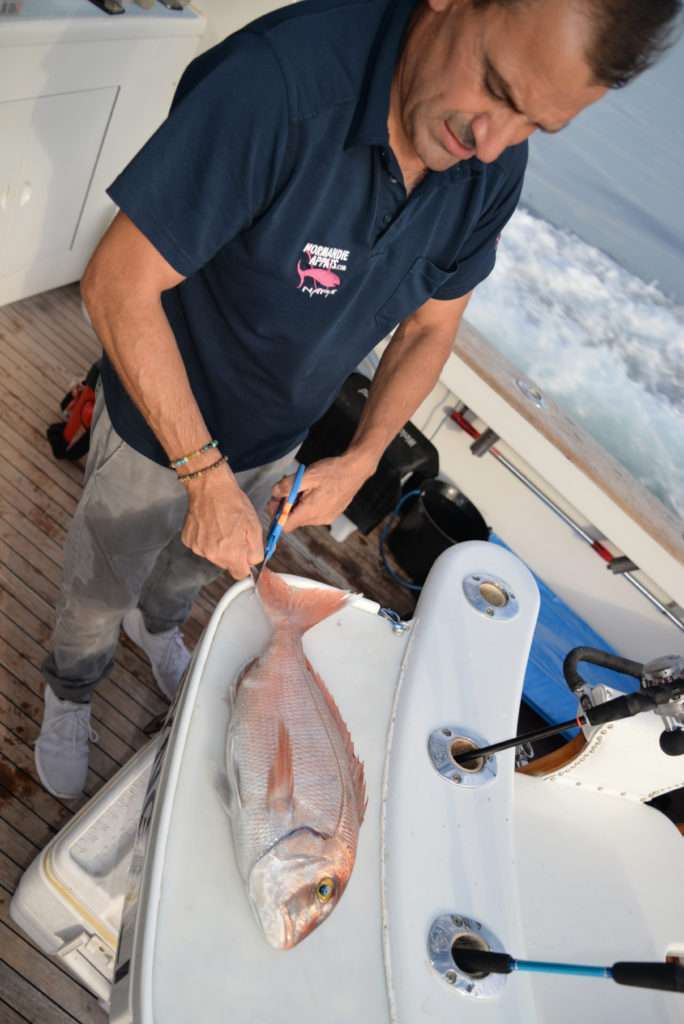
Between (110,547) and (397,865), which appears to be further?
(110,547)

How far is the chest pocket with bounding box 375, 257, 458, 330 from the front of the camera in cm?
146

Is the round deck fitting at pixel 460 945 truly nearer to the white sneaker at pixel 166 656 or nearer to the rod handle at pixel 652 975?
the rod handle at pixel 652 975

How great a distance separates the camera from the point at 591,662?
1.63 m

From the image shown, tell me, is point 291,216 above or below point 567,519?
above

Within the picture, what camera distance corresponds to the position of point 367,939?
1060 mm

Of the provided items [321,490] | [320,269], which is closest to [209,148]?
[320,269]

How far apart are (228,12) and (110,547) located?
2.92 m

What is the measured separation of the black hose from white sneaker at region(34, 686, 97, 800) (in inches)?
48.0

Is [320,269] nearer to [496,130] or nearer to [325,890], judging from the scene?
[496,130]

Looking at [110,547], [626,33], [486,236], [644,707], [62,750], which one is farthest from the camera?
[62,750]

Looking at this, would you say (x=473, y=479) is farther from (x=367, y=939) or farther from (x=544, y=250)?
(x=367, y=939)

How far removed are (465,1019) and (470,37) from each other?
4.23ft

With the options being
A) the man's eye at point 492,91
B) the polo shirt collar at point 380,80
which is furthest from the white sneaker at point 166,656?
the man's eye at point 492,91

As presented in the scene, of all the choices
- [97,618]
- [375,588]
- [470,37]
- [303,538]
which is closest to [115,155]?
[303,538]
